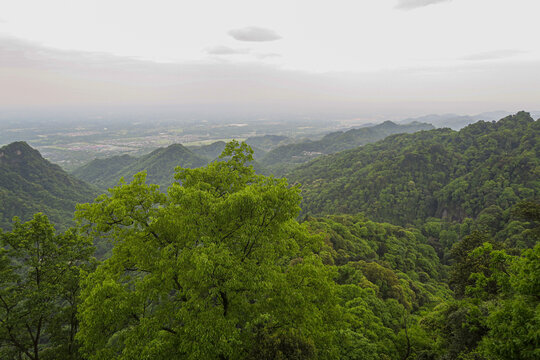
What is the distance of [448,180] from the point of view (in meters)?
119

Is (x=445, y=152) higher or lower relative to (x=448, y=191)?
higher

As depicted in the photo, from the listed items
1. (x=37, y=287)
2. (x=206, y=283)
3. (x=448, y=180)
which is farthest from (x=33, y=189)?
(x=448, y=180)

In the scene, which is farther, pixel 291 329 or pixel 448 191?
pixel 448 191

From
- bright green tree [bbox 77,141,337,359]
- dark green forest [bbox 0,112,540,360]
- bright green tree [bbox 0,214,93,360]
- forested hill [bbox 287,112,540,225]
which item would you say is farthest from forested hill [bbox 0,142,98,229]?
forested hill [bbox 287,112,540,225]

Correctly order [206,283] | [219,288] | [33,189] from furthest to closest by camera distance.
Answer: [33,189] < [206,283] < [219,288]

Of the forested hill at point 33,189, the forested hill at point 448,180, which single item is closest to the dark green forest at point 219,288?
the forested hill at point 448,180

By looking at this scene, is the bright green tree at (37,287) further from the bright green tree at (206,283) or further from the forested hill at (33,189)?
the forested hill at (33,189)

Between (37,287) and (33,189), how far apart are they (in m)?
199

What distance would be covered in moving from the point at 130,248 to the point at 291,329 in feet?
31.0

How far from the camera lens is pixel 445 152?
446 feet

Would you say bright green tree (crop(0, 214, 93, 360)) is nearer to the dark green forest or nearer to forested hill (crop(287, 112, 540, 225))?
the dark green forest

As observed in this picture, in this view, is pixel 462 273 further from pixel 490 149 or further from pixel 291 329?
pixel 490 149

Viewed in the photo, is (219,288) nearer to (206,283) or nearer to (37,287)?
(206,283)

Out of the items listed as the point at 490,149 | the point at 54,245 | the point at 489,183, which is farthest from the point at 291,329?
the point at 490,149
